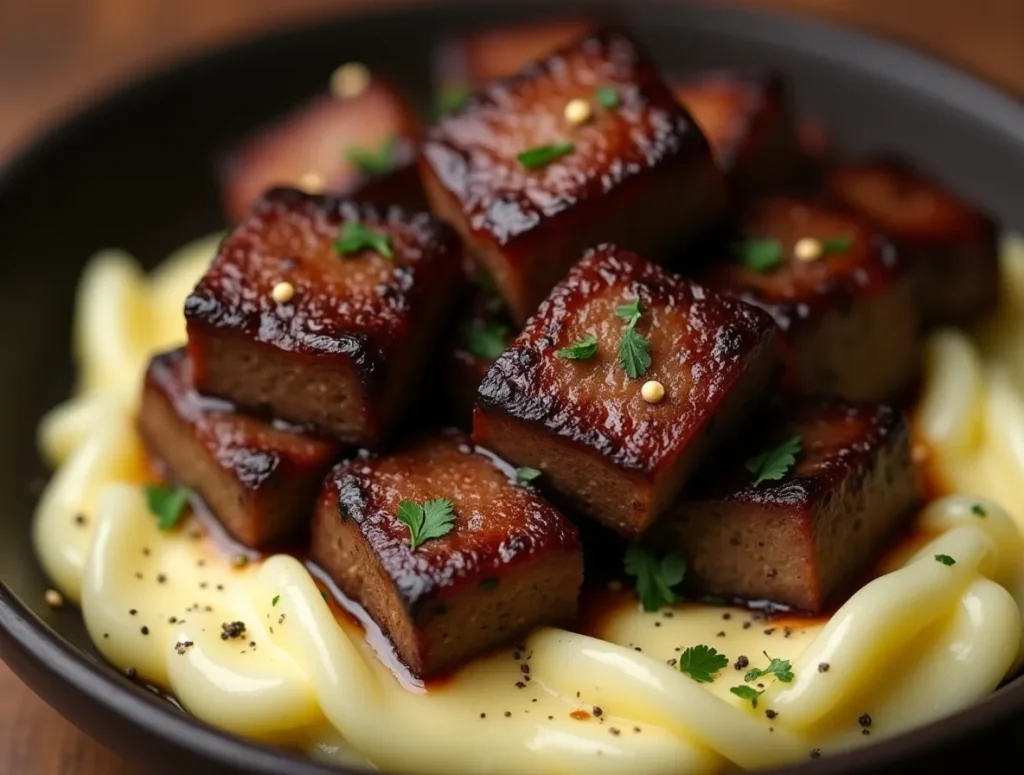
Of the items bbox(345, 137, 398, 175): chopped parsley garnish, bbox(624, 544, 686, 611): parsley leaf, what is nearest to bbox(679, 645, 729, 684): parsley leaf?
bbox(624, 544, 686, 611): parsley leaf

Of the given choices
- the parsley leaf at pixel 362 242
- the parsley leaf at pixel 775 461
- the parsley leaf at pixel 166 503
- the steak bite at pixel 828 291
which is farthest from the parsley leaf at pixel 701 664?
the parsley leaf at pixel 166 503

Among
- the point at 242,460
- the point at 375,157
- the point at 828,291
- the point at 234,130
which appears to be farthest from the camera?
the point at 234,130

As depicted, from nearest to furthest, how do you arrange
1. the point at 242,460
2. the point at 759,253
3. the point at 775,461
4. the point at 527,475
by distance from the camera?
the point at 527,475, the point at 775,461, the point at 242,460, the point at 759,253

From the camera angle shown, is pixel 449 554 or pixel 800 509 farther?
pixel 800 509

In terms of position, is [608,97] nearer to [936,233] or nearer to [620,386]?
[620,386]

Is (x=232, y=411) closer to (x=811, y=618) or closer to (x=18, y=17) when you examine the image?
(x=811, y=618)

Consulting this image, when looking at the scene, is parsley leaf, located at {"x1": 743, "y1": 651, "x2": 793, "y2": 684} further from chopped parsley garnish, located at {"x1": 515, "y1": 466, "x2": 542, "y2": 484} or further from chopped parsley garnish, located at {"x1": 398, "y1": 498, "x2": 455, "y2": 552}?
chopped parsley garnish, located at {"x1": 398, "y1": 498, "x2": 455, "y2": 552}

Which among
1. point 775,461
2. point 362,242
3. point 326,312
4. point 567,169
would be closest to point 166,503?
point 326,312
